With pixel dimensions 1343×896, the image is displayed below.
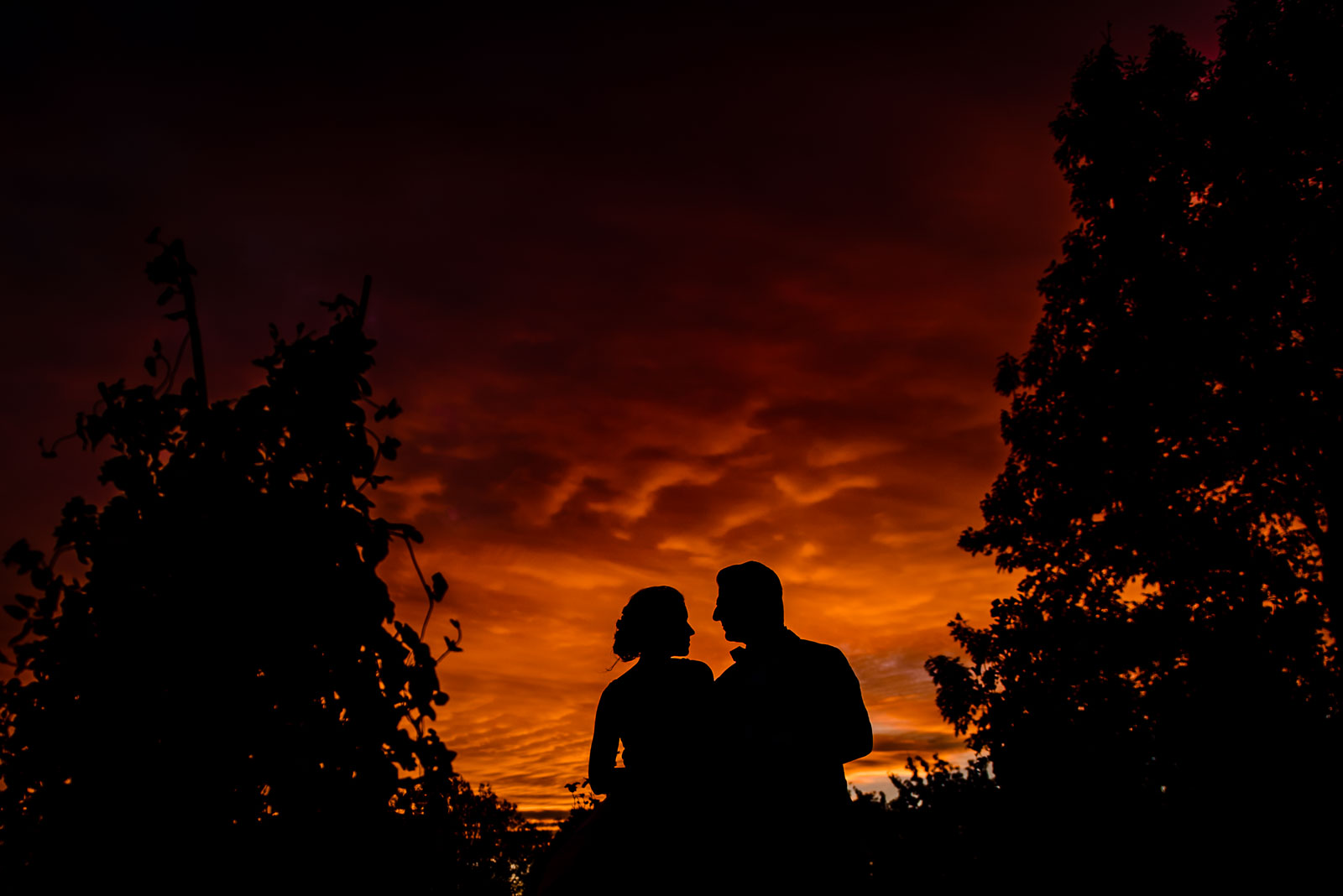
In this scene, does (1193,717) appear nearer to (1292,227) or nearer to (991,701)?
(991,701)

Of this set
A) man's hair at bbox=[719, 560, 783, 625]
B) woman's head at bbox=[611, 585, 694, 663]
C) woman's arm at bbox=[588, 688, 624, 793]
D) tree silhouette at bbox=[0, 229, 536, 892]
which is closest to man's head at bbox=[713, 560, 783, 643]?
man's hair at bbox=[719, 560, 783, 625]

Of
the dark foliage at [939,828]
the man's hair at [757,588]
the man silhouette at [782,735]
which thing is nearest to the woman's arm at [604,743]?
the man silhouette at [782,735]

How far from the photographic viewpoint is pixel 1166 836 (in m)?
12.0

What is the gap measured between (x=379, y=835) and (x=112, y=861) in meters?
0.90

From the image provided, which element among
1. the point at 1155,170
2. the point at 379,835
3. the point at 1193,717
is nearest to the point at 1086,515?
the point at 1193,717

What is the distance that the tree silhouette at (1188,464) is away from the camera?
11961 mm

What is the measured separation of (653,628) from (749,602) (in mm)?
573

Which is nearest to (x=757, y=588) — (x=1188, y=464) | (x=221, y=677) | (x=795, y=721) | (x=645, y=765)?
(x=795, y=721)

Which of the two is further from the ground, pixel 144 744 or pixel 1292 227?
pixel 1292 227

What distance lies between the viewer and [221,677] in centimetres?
290

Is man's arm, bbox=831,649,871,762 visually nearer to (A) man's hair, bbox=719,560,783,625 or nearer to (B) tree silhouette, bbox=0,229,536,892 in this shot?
(A) man's hair, bbox=719,560,783,625

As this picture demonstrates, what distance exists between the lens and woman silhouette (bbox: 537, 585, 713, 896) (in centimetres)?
358

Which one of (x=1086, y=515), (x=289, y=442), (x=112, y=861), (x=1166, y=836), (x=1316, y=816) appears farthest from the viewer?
(x=1086, y=515)

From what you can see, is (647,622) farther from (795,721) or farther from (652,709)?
(795,721)
